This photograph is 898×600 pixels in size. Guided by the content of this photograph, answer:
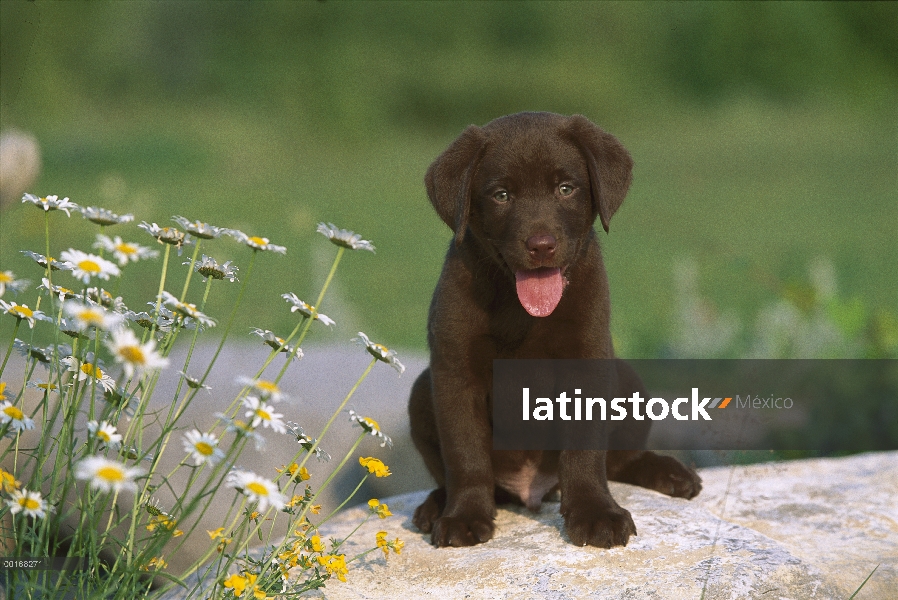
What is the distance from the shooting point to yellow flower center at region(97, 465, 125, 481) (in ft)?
5.92

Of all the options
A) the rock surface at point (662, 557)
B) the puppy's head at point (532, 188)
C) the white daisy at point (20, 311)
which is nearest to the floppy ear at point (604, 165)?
the puppy's head at point (532, 188)

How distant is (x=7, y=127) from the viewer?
6918 millimetres

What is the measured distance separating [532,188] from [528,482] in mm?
1004

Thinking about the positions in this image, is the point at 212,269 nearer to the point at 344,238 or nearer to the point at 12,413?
the point at 344,238

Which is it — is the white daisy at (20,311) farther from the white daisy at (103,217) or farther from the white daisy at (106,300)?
the white daisy at (103,217)

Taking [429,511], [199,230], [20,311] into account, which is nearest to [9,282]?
[20,311]

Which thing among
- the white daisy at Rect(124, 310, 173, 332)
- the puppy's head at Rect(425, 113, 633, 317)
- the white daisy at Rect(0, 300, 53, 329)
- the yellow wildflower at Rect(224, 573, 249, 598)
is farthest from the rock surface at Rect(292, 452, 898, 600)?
the white daisy at Rect(0, 300, 53, 329)

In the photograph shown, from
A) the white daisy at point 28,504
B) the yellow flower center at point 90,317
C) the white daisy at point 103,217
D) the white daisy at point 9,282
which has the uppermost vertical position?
the white daisy at point 103,217

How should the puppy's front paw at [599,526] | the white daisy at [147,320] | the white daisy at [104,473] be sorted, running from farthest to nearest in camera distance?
1. the puppy's front paw at [599,526]
2. the white daisy at [147,320]
3. the white daisy at [104,473]

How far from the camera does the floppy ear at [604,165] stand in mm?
3408

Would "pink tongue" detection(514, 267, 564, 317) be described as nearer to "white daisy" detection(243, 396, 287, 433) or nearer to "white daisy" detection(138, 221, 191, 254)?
"white daisy" detection(138, 221, 191, 254)

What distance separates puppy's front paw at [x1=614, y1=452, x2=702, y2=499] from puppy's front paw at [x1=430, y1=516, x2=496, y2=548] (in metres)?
0.82

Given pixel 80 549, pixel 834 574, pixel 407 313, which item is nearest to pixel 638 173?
pixel 407 313

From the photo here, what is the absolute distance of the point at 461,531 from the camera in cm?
332
